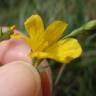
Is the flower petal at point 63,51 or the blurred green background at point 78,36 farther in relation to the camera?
the blurred green background at point 78,36

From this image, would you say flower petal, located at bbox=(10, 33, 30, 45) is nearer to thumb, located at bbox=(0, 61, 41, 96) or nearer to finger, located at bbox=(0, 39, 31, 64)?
thumb, located at bbox=(0, 61, 41, 96)

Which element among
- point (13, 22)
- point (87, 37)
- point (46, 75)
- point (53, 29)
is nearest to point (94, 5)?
point (87, 37)

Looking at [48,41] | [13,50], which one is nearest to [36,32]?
[48,41]

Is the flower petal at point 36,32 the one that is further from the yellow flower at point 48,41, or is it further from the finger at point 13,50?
the finger at point 13,50

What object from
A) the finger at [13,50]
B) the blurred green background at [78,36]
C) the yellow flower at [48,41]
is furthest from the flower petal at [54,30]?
the blurred green background at [78,36]

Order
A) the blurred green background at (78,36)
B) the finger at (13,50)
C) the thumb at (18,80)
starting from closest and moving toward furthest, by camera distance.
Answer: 1. the thumb at (18,80)
2. the finger at (13,50)
3. the blurred green background at (78,36)

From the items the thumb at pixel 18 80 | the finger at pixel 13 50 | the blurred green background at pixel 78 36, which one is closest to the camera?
the thumb at pixel 18 80

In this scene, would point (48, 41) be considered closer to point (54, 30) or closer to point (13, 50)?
point (54, 30)

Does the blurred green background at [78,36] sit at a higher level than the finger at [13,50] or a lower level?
lower
